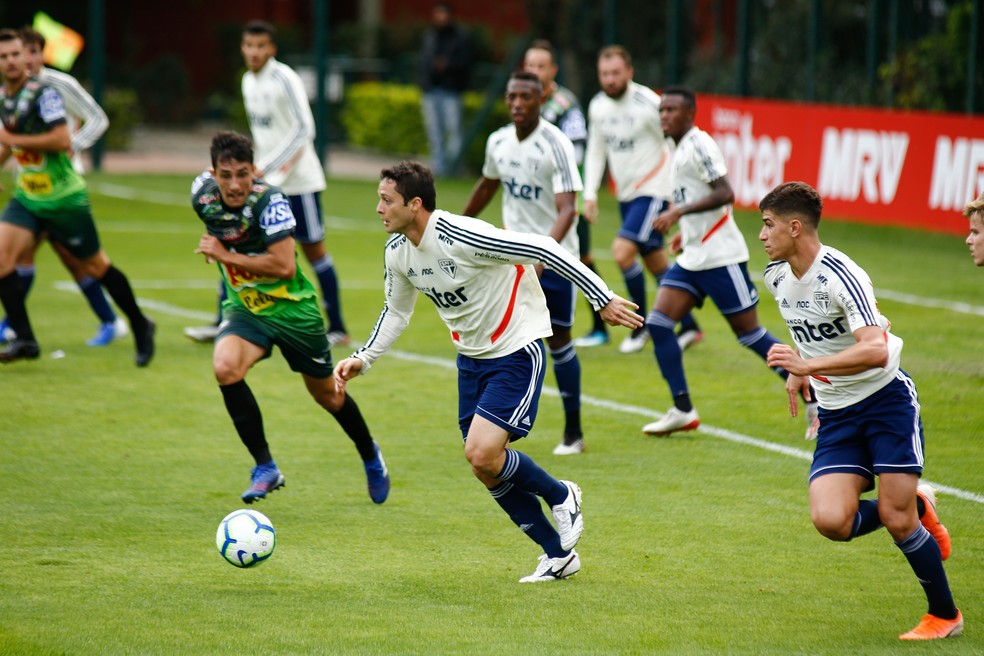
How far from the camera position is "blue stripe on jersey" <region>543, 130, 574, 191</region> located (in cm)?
899

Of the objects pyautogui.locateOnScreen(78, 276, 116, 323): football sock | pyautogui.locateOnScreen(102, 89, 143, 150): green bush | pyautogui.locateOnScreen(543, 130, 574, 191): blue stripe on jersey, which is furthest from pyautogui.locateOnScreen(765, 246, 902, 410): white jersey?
pyautogui.locateOnScreen(102, 89, 143, 150): green bush

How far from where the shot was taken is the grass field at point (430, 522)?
557 cm

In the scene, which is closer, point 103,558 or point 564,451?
point 103,558

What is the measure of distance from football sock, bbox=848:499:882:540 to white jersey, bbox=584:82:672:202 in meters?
6.11

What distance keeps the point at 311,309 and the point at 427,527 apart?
139 cm

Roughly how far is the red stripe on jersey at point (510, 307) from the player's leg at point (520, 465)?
0.12 meters

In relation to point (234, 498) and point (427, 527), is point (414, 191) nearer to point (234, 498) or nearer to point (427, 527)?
point (427, 527)

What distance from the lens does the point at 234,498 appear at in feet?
24.8

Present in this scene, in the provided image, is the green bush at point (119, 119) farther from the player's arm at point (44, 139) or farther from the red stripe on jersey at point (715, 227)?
the red stripe on jersey at point (715, 227)

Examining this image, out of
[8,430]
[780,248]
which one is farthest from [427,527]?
[8,430]

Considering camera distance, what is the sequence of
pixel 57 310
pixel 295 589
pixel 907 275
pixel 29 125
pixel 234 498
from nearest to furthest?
pixel 295 589 < pixel 234 498 < pixel 29 125 < pixel 57 310 < pixel 907 275

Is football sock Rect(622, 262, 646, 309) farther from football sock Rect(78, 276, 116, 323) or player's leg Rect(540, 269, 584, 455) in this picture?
football sock Rect(78, 276, 116, 323)

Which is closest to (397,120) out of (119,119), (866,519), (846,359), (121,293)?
(119,119)

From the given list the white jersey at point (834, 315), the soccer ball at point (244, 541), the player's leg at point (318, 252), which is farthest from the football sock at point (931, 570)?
the player's leg at point (318, 252)
